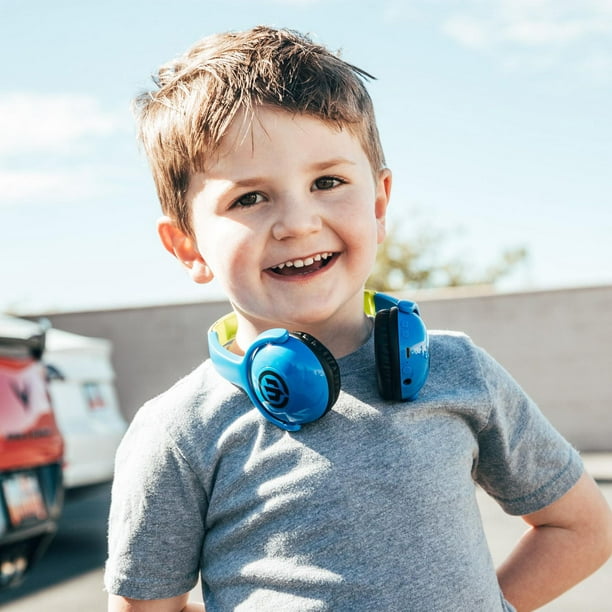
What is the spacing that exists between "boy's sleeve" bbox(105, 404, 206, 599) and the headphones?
0.17 m

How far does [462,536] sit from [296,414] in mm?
352

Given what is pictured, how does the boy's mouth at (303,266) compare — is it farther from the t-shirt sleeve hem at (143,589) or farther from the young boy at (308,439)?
the t-shirt sleeve hem at (143,589)

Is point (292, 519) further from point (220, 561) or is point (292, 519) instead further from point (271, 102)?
point (271, 102)

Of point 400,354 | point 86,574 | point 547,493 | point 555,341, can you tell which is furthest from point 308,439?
point 555,341

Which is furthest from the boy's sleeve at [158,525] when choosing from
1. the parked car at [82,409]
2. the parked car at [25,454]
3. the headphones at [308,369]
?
the parked car at [82,409]

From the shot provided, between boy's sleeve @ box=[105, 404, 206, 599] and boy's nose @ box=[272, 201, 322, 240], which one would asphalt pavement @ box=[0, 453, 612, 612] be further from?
boy's nose @ box=[272, 201, 322, 240]

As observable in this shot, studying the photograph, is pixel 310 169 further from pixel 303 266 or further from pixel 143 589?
pixel 143 589

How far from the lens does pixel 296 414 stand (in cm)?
140

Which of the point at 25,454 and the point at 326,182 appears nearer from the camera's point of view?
the point at 326,182

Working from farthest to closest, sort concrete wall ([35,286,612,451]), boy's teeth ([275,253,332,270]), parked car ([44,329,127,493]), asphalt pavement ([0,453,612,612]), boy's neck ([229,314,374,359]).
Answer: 1. concrete wall ([35,286,612,451])
2. parked car ([44,329,127,493])
3. asphalt pavement ([0,453,612,612])
4. boy's neck ([229,314,374,359])
5. boy's teeth ([275,253,332,270])

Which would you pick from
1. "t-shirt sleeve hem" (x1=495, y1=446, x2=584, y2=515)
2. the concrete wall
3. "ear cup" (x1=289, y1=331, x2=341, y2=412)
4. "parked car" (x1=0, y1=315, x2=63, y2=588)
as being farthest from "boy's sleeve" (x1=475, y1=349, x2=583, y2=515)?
the concrete wall

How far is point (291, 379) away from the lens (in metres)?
1.39

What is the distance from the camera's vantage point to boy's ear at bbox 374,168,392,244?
1696 millimetres

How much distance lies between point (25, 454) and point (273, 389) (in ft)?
10.6
